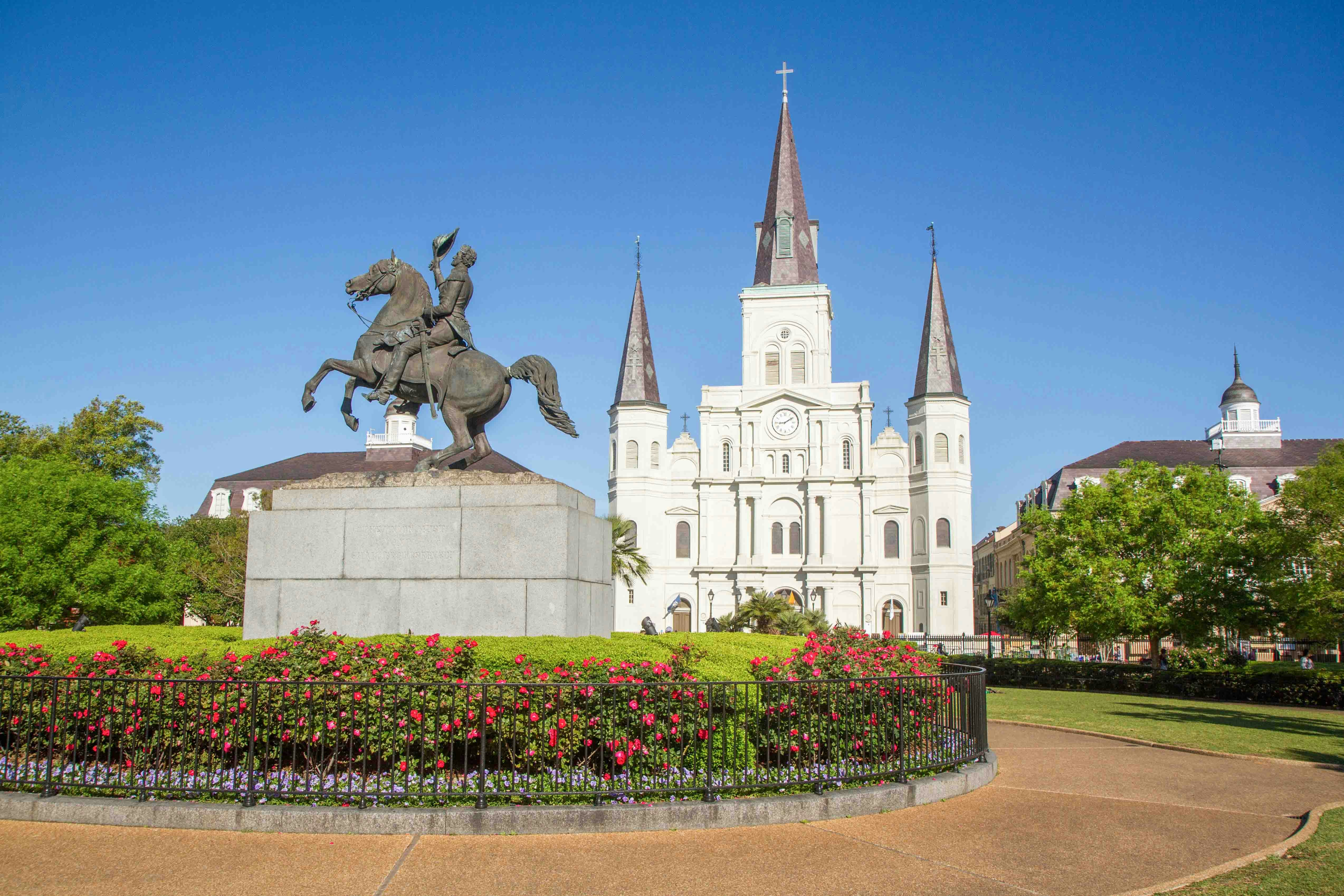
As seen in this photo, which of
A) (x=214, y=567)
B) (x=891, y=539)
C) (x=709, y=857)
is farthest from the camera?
(x=891, y=539)

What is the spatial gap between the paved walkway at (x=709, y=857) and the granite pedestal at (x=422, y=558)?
4.05 metres

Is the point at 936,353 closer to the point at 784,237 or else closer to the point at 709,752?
the point at 784,237

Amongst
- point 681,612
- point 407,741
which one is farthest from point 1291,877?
point 681,612

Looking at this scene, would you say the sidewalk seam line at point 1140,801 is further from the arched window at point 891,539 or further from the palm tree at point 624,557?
the arched window at point 891,539

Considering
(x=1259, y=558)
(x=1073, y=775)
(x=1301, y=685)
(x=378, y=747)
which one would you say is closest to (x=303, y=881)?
(x=378, y=747)

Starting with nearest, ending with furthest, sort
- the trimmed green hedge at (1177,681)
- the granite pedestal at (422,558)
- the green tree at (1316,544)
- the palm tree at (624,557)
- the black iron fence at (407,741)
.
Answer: the black iron fence at (407,741) → the granite pedestal at (422,558) → the green tree at (1316,544) → the trimmed green hedge at (1177,681) → the palm tree at (624,557)

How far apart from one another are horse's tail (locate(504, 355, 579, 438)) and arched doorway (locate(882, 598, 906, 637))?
2392 inches

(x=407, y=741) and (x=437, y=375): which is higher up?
(x=437, y=375)

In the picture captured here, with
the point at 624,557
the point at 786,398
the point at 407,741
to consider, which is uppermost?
the point at 786,398

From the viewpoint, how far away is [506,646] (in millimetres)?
10023

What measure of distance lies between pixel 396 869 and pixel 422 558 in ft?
17.1

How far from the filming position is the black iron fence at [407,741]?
781 centimetres

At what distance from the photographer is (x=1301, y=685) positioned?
79.7ft

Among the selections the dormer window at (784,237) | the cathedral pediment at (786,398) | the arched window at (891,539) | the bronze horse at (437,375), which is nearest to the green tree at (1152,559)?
the bronze horse at (437,375)
